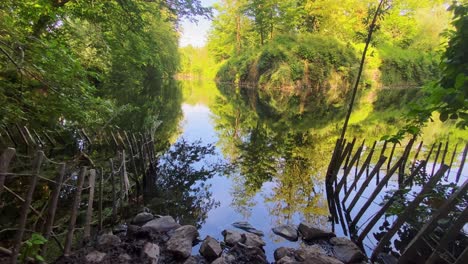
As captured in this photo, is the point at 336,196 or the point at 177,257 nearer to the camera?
the point at 177,257

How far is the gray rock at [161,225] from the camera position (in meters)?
6.58

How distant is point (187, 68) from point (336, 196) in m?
104

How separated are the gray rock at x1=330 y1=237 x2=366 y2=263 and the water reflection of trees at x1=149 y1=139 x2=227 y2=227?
3046 mm

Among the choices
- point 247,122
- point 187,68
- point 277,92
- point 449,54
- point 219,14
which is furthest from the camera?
point 187,68

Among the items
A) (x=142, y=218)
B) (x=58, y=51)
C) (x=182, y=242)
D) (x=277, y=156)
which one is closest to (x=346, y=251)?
(x=182, y=242)

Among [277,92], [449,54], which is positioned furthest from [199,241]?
[277,92]

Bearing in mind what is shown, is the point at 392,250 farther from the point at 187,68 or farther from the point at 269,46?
the point at 187,68

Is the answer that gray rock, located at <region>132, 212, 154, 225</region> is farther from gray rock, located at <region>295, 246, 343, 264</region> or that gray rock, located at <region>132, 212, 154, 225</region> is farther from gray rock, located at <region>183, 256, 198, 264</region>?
gray rock, located at <region>295, 246, 343, 264</region>

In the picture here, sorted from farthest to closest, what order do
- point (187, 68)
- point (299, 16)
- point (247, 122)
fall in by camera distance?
point (187, 68), point (299, 16), point (247, 122)

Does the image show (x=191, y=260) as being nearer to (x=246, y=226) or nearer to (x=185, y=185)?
(x=246, y=226)

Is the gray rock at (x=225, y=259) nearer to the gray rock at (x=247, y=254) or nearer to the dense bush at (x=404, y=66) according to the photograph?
the gray rock at (x=247, y=254)

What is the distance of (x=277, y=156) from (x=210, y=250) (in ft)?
25.4

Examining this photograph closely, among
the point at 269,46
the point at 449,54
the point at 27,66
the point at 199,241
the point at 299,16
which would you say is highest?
the point at 299,16

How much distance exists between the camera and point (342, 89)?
40656 mm
